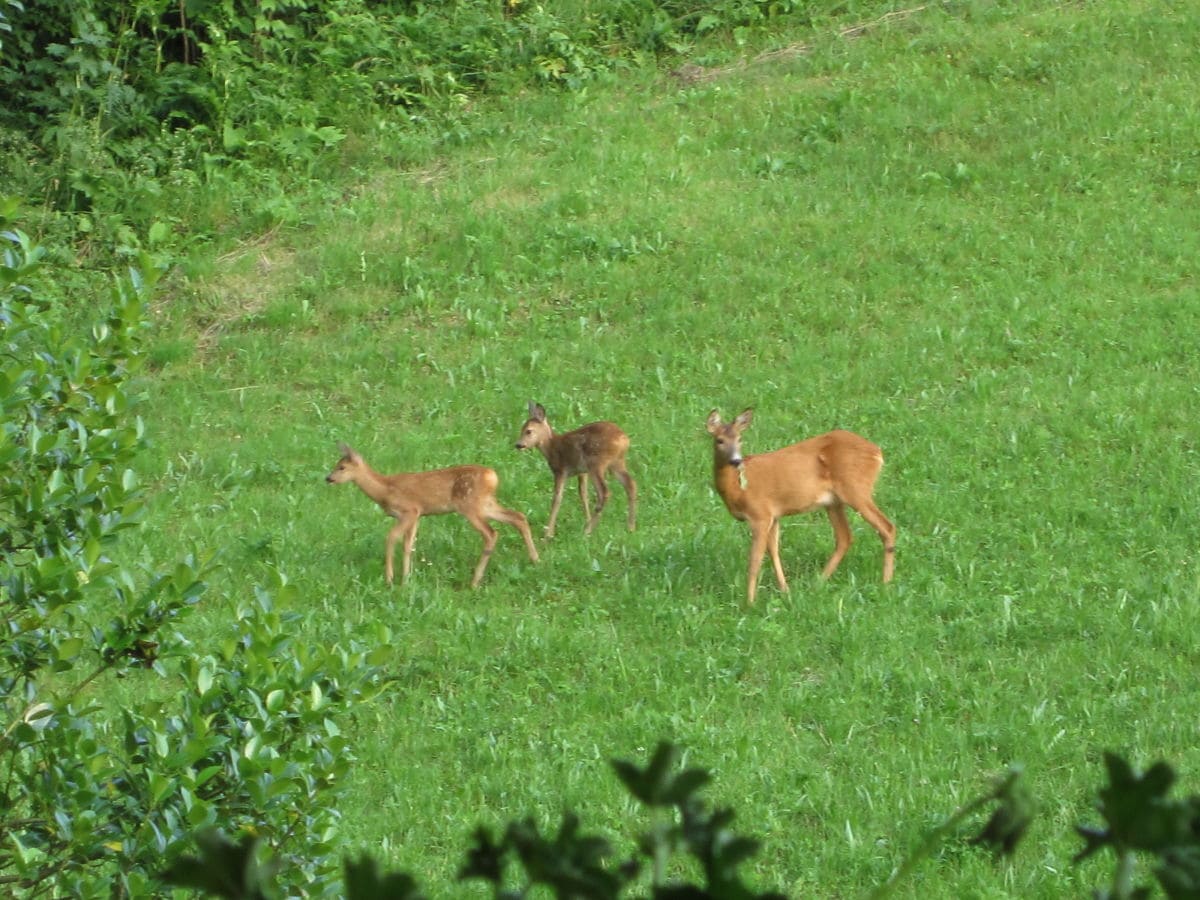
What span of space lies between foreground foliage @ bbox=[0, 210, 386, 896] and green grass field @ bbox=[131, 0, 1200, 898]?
4.51 ft

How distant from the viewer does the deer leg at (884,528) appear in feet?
32.1

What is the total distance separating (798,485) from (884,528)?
1.74 ft

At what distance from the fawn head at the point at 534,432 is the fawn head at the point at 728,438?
5.51ft

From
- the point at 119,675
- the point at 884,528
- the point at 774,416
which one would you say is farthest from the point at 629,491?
the point at 119,675

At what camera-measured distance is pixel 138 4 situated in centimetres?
1777

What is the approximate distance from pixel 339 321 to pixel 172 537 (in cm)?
373

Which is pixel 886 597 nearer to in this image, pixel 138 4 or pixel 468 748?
pixel 468 748

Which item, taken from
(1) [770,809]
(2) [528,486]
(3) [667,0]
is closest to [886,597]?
(1) [770,809]

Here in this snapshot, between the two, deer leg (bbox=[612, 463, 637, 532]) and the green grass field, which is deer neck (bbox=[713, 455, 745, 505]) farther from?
deer leg (bbox=[612, 463, 637, 532])

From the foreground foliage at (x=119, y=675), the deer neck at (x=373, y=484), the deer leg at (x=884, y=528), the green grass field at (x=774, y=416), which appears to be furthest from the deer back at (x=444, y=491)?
the foreground foliage at (x=119, y=675)

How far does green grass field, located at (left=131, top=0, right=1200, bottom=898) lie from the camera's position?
7859mm

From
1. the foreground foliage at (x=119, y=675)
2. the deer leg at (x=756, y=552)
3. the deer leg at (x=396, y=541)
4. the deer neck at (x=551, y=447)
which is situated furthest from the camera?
the deer neck at (x=551, y=447)

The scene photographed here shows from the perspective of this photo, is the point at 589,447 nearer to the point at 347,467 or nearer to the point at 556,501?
the point at 556,501

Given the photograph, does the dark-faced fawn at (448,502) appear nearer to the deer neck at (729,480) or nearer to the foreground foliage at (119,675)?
the deer neck at (729,480)
